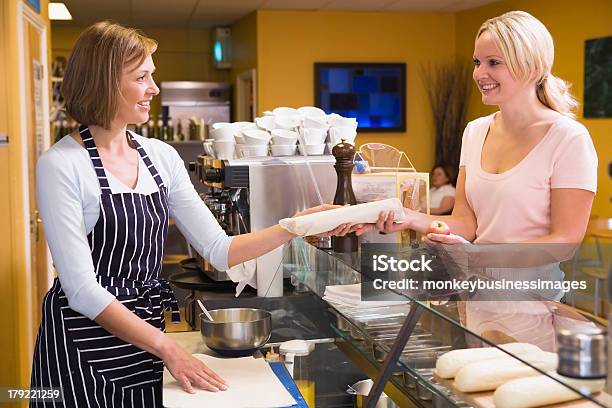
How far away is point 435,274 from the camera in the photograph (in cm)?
166

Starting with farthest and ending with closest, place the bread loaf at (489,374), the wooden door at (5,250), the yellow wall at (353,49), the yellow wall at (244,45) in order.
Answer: the yellow wall at (244,45) < the yellow wall at (353,49) < the wooden door at (5,250) < the bread loaf at (489,374)

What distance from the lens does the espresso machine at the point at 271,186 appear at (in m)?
2.79

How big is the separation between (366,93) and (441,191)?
1587mm

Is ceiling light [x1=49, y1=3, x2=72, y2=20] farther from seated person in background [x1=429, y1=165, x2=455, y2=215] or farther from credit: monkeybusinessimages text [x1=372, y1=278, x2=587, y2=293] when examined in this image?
credit: monkeybusinessimages text [x1=372, y1=278, x2=587, y2=293]

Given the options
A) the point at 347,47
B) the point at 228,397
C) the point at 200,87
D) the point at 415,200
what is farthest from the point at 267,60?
the point at 228,397

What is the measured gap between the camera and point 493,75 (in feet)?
7.43

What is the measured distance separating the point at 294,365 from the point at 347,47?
788cm

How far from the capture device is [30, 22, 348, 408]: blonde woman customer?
1.95 meters

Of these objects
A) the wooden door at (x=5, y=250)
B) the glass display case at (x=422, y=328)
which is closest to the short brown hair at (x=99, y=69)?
the glass display case at (x=422, y=328)

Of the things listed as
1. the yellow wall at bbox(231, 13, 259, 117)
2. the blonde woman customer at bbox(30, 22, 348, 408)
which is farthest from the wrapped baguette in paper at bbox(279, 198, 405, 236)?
the yellow wall at bbox(231, 13, 259, 117)

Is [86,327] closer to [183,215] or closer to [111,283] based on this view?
[111,283]

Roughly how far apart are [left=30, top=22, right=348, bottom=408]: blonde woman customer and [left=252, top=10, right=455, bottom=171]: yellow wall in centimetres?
745

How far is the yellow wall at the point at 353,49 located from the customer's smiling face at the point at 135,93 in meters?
7.43

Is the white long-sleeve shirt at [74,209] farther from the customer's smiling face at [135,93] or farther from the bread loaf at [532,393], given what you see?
the bread loaf at [532,393]
